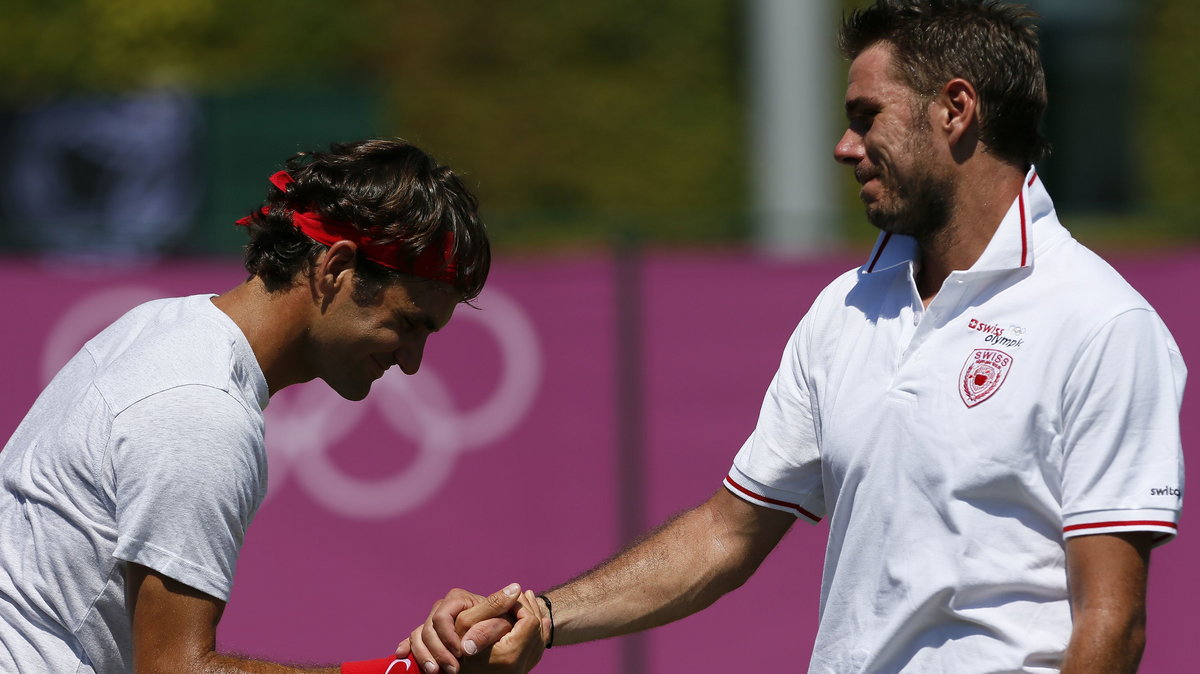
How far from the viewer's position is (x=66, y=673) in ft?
9.84

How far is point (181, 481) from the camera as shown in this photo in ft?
9.39

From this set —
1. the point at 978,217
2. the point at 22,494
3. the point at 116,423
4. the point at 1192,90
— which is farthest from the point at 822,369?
the point at 1192,90

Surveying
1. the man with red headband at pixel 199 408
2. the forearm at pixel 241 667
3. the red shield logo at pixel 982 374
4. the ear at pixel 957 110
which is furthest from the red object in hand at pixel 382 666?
the ear at pixel 957 110

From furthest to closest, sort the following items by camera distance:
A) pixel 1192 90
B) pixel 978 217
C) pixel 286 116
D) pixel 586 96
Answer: pixel 586 96, pixel 1192 90, pixel 286 116, pixel 978 217

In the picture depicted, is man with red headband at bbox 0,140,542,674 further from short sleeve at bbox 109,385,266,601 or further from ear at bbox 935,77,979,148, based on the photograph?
ear at bbox 935,77,979,148

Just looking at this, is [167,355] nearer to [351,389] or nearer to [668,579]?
[351,389]

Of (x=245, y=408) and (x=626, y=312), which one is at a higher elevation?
(x=245, y=408)

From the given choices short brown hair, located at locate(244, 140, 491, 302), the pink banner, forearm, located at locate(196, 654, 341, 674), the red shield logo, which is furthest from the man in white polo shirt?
the pink banner

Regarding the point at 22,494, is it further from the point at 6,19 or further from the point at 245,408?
the point at 6,19

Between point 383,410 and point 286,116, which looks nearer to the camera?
point 383,410

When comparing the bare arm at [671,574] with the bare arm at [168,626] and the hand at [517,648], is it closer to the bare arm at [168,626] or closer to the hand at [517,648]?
the hand at [517,648]

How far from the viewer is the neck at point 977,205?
3.25 metres

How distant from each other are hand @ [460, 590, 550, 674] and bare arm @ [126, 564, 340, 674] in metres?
0.87

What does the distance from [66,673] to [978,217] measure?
2133mm
